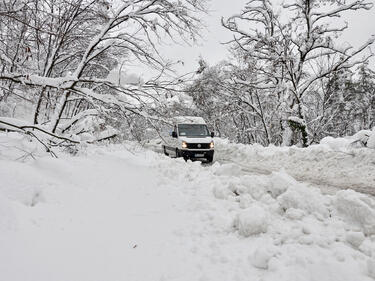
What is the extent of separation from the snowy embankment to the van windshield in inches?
333

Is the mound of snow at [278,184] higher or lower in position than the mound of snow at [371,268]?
higher

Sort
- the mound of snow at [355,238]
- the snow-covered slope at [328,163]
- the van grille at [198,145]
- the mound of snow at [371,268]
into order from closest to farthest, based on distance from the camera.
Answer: the mound of snow at [371,268]
the mound of snow at [355,238]
the snow-covered slope at [328,163]
the van grille at [198,145]

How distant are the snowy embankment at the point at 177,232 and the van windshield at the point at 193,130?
845 centimetres

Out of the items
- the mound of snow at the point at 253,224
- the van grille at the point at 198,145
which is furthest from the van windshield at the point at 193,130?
the mound of snow at the point at 253,224

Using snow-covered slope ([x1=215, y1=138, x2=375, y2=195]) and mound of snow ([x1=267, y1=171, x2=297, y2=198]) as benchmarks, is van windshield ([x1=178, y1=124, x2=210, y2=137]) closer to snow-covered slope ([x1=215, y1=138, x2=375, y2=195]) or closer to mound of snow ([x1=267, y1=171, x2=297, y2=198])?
snow-covered slope ([x1=215, y1=138, x2=375, y2=195])

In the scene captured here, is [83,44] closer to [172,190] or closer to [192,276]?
[172,190]

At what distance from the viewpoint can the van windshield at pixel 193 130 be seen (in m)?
13.1

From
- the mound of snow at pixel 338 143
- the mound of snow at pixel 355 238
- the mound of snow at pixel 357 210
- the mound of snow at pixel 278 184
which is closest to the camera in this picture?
the mound of snow at pixel 355 238

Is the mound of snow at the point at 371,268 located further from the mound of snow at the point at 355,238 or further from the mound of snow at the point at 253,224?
the mound of snow at the point at 253,224

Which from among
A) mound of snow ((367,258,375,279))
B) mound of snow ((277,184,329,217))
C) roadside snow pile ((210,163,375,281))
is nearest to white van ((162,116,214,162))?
roadside snow pile ((210,163,375,281))

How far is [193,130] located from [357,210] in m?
10.4

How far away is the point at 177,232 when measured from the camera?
3.21 metres

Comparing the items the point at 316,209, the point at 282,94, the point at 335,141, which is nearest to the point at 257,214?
the point at 316,209

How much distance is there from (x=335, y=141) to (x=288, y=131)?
4.05 meters
